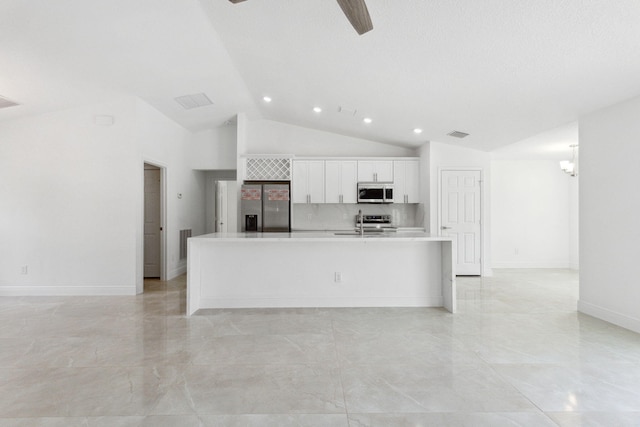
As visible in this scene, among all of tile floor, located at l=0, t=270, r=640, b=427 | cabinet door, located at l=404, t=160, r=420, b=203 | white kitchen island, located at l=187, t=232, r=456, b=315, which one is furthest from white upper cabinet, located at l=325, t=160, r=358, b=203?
tile floor, located at l=0, t=270, r=640, b=427

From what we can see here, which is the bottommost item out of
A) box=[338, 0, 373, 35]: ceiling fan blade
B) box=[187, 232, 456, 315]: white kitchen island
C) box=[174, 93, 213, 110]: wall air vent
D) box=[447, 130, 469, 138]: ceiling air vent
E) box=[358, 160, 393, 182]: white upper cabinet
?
box=[187, 232, 456, 315]: white kitchen island

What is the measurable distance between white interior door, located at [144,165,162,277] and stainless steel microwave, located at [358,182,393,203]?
3.69 m

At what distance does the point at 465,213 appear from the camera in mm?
6348

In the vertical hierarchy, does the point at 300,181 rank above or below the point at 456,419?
above

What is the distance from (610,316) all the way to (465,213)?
2.91m

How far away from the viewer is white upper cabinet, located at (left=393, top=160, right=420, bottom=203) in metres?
6.80

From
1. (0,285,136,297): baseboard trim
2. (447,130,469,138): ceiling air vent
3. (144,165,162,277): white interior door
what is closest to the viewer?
(0,285,136,297): baseboard trim

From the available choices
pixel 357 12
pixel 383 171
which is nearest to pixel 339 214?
pixel 383 171

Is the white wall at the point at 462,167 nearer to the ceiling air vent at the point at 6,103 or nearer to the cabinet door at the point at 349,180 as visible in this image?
the cabinet door at the point at 349,180

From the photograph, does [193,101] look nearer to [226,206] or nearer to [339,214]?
[226,206]

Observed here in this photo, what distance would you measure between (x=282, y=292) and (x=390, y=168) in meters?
3.63

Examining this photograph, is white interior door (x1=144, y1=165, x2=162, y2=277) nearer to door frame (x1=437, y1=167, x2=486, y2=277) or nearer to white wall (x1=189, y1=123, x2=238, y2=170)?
white wall (x1=189, y1=123, x2=238, y2=170)

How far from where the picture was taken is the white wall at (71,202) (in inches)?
195

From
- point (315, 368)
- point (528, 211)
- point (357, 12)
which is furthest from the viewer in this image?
point (528, 211)
